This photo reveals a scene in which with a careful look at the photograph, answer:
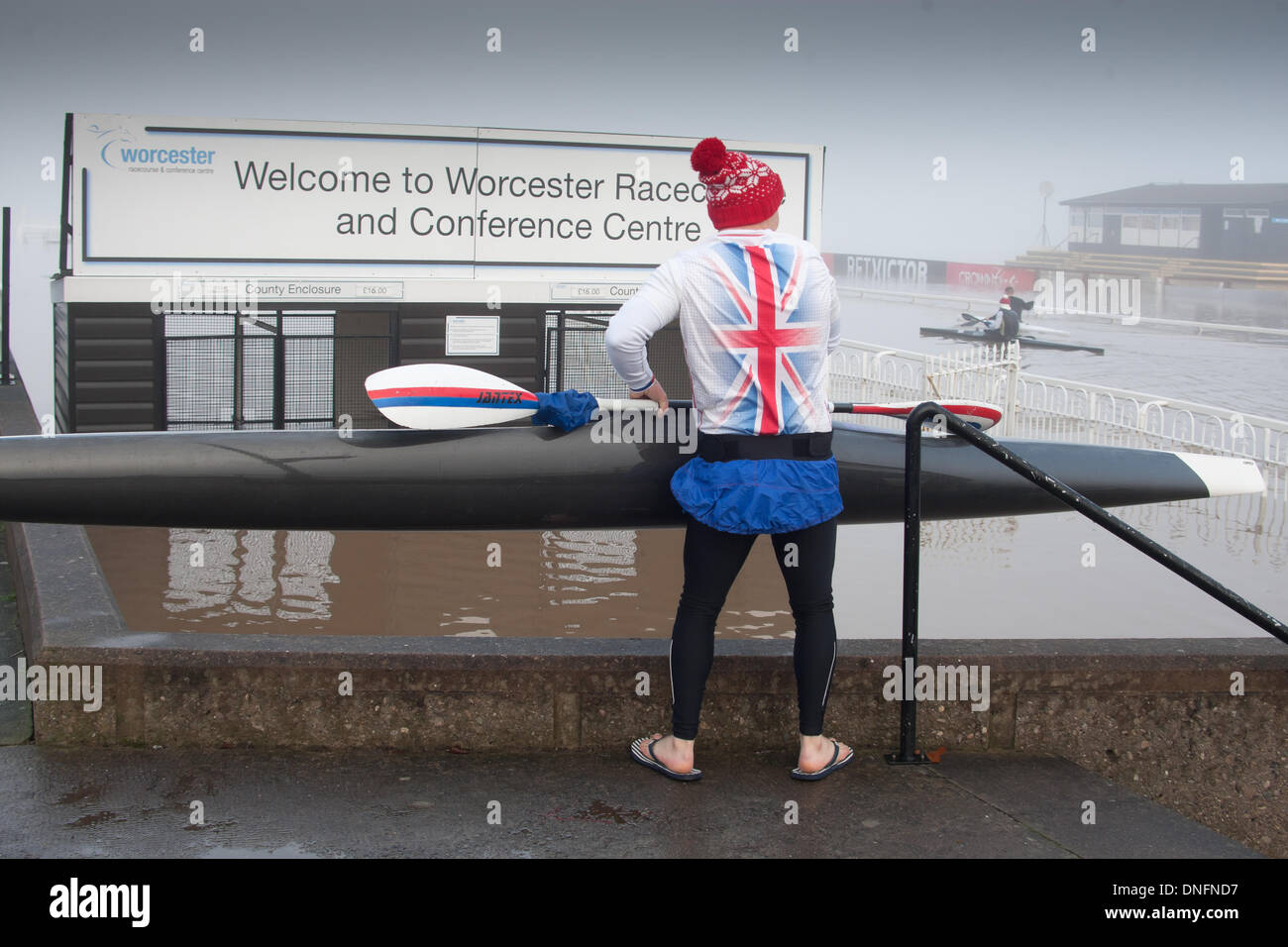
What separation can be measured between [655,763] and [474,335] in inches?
329

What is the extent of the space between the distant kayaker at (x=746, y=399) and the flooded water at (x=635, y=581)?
2853 mm

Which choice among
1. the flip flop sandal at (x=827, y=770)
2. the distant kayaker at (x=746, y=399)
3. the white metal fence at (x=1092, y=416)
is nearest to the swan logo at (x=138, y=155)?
the white metal fence at (x=1092, y=416)

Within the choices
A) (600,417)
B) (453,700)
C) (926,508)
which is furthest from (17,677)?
(926,508)

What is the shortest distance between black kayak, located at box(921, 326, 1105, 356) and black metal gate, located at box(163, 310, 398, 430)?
26.1 metres

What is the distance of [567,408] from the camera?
157 inches

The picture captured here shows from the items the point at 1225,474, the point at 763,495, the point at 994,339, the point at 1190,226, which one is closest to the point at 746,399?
the point at 763,495

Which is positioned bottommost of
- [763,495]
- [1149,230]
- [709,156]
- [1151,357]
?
[763,495]

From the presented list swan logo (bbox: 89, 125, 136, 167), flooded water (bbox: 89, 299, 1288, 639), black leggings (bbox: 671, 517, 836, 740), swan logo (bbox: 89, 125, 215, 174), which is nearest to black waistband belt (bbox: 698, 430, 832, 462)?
black leggings (bbox: 671, 517, 836, 740)

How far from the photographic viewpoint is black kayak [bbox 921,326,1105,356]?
3692 cm

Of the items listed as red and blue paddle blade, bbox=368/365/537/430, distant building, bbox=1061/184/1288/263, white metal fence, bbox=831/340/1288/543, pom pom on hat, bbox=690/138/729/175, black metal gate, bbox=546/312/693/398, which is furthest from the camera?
distant building, bbox=1061/184/1288/263

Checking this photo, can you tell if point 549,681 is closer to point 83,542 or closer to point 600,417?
point 600,417

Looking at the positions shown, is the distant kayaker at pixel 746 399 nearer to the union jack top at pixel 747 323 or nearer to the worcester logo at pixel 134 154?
Result: the union jack top at pixel 747 323

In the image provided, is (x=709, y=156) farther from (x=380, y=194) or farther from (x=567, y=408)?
(x=380, y=194)

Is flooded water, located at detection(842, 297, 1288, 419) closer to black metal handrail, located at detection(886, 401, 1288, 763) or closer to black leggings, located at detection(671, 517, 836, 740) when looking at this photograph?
black metal handrail, located at detection(886, 401, 1288, 763)
